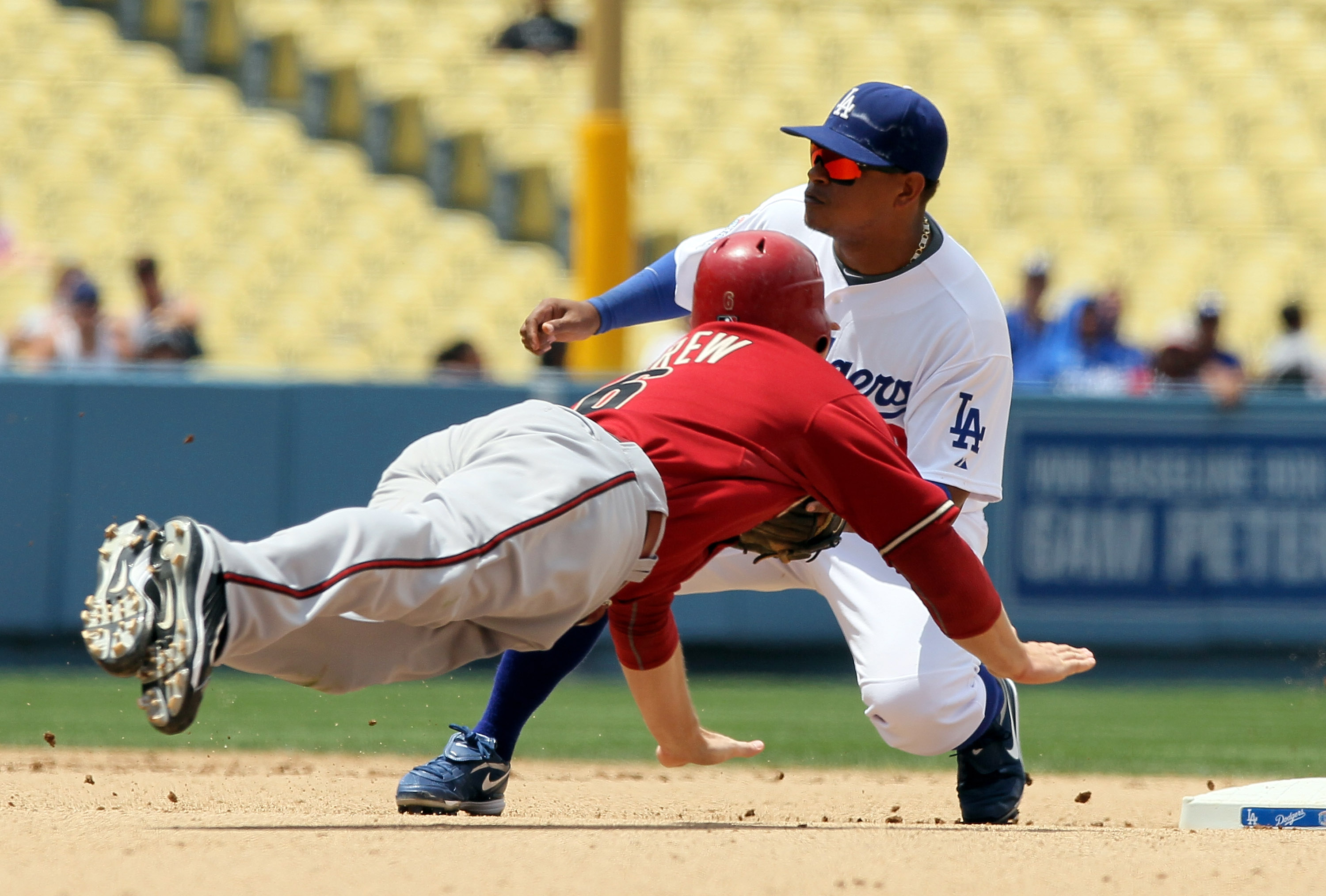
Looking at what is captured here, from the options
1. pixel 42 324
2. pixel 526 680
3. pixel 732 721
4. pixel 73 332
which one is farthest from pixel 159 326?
pixel 526 680

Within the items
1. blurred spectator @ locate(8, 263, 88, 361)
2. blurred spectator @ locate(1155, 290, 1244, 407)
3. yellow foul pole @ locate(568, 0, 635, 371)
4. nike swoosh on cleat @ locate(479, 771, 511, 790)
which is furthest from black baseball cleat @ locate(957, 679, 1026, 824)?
blurred spectator @ locate(8, 263, 88, 361)

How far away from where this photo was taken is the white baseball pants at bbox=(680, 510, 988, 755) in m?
4.16

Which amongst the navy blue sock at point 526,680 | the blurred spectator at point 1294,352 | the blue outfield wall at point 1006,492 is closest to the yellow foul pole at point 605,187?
the blue outfield wall at point 1006,492

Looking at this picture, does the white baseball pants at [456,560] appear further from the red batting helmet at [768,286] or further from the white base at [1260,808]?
the white base at [1260,808]

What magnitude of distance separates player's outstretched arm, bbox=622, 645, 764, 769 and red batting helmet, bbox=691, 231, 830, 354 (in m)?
0.81

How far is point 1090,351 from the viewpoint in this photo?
370 inches

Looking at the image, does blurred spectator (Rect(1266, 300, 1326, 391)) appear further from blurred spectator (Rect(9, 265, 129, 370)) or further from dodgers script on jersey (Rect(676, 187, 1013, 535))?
blurred spectator (Rect(9, 265, 129, 370))

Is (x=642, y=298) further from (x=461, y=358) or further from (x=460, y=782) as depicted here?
(x=461, y=358)

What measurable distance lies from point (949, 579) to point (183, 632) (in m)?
1.45

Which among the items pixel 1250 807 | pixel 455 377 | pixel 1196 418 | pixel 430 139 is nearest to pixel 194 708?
pixel 1250 807

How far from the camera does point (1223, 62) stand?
14078 mm

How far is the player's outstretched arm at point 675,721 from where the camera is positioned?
154 inches

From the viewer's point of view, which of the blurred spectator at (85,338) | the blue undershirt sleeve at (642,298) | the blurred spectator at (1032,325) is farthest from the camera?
the blurred spectator at (1032,325)

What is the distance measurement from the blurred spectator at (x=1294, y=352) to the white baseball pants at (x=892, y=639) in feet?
18.5
